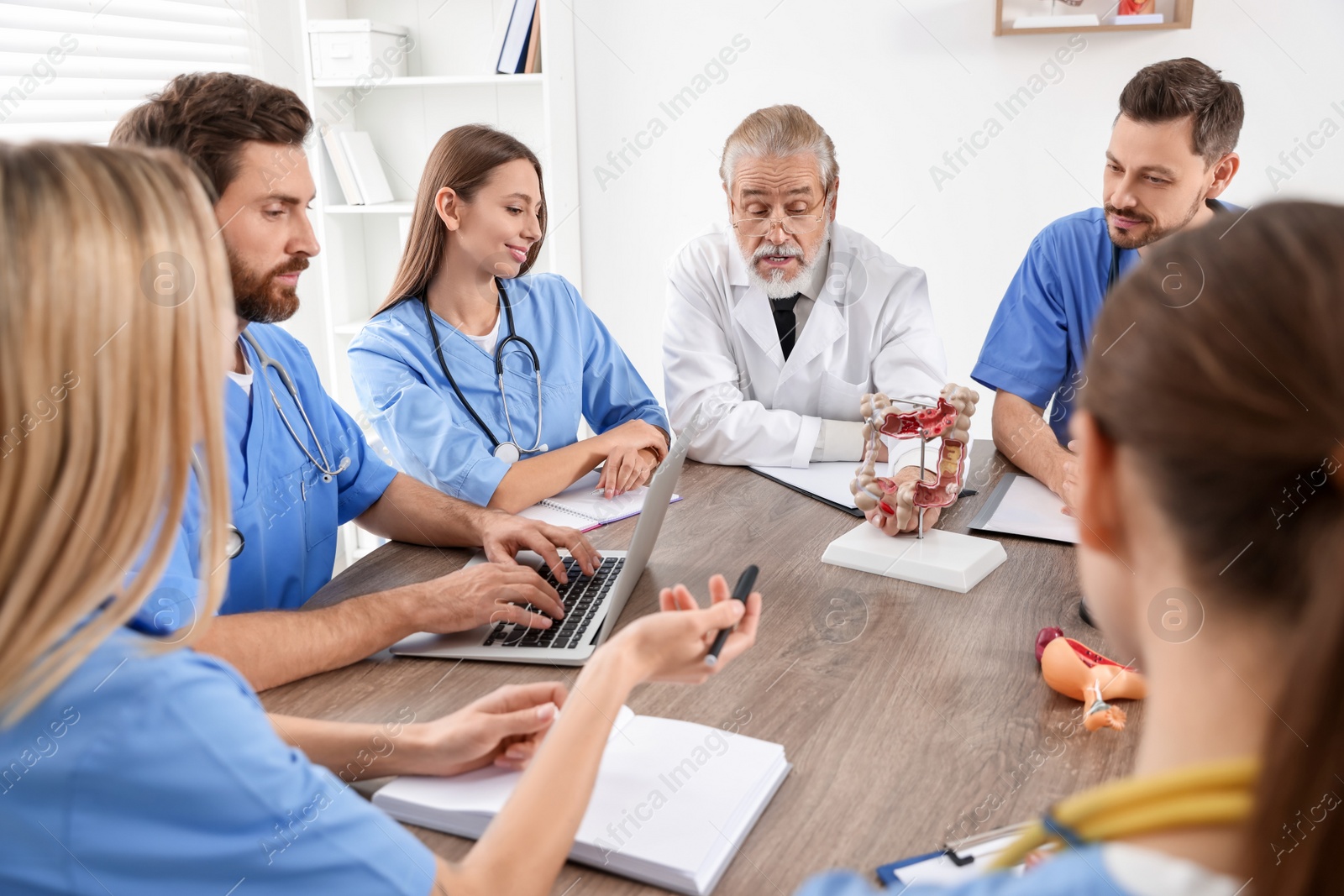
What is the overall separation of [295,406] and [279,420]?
5cm

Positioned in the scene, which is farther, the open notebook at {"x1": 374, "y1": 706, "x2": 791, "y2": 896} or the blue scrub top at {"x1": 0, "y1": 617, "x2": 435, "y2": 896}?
the open notebook at {"x1": 374, "y1": 706, "x2": 791, "y2": 896}

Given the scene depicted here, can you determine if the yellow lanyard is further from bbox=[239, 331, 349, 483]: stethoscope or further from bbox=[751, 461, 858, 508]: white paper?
bbox=[239, 331, 349, 483]: stethoscope

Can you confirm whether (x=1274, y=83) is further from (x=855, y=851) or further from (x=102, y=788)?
(x=102, y=788)

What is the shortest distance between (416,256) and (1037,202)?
6.67 feet

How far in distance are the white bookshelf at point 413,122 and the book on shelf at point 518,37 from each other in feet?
0.18

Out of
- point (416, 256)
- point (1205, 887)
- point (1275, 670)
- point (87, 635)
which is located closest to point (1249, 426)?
point (1275, 670)

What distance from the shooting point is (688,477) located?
6.87 ft

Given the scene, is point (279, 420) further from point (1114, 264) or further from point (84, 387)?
point (1114, 264)

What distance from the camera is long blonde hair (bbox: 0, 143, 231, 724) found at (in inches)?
25.6

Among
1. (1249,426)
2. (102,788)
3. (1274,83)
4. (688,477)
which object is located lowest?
(688,477)

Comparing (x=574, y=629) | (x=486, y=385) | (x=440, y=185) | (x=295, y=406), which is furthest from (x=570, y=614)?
(x=440, y=185)

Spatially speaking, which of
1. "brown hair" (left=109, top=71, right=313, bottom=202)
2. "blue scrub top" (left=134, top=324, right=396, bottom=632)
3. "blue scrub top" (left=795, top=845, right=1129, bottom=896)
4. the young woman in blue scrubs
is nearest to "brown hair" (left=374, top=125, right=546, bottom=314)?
the young woman in blue scrubs

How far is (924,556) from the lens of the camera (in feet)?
5.13

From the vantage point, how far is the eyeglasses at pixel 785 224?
2.42m
